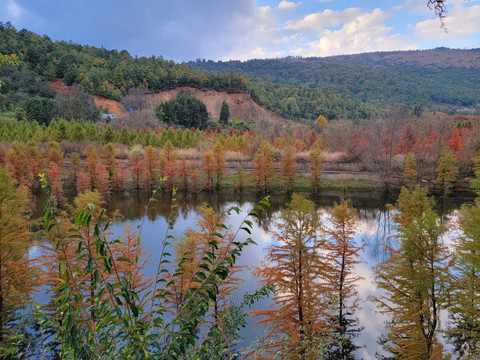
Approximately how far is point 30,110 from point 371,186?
59.5 m

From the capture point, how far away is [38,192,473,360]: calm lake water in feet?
50.2

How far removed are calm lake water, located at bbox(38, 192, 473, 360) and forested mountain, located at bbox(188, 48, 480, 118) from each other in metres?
62.3

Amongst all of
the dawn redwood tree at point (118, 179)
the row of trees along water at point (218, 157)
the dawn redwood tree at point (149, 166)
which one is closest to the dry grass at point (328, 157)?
the row of trees along water at point (218, 157)

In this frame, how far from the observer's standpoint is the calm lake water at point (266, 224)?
50.2 ft

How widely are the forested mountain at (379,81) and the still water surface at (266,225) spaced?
6263 cm

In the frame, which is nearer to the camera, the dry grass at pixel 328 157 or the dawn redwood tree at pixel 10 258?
the dawn redwood tree at pixel 10 258

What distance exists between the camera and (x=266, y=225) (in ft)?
92.0

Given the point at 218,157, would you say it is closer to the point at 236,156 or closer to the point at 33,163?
the point at 236,156

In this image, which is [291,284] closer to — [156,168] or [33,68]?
[156,168]

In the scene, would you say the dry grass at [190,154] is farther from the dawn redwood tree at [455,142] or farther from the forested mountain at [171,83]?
the dawn redwood tree at [455,142]

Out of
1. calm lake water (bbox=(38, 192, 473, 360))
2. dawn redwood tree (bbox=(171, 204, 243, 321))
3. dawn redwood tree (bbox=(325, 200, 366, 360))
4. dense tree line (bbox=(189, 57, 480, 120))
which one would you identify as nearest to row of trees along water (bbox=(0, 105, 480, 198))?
calm lake water (bbox=(38, 192, 473, 360))

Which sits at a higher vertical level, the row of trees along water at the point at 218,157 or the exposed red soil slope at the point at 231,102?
the exposed red soil slope at the point at 231,102

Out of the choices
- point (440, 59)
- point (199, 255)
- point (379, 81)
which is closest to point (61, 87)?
point (199, 255)

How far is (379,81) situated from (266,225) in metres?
126
